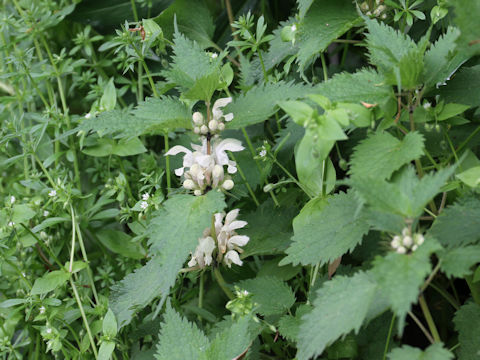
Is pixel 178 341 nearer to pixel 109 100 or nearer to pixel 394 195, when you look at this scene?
pixel 394 195

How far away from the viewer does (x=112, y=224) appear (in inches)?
48.3

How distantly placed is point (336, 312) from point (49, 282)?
1.85 ft

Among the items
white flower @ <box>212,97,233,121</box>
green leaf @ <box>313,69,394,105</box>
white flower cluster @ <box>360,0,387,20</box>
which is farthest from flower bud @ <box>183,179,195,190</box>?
white flower cluster @ <box>360,0,387,20</box>

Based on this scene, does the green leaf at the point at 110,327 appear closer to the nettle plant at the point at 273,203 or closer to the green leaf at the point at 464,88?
the nettle plant at the point at 273,203

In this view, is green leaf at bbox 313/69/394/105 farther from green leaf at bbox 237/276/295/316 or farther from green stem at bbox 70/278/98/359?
green stem at bbox 70/278/98/359

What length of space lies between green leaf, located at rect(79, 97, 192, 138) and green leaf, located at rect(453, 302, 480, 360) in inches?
19.0

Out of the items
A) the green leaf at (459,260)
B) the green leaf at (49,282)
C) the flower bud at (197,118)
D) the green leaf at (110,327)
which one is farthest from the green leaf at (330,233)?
Answer: the green leaf at (49,282)

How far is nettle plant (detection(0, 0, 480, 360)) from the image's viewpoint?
25.5 inches

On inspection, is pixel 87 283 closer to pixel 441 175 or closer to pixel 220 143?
pixel 220 143

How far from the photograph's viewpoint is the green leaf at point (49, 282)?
3.11ft

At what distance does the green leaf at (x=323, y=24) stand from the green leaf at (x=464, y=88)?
18 centimetres

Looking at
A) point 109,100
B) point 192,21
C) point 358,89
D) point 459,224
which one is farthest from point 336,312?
point 192,21

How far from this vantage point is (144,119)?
0.79 metres

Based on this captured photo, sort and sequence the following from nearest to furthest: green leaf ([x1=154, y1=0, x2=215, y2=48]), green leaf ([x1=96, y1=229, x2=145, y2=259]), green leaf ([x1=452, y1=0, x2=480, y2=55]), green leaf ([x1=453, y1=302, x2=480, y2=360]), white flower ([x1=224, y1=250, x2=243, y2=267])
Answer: green leaf ([x1=452, y1=0, x2=480, y2=55]) → green leaf ([x1=453, y1=302, x2=480, y2=360]) → white flower ([x1=224, y1=250, x2=243, y2=267]) → green leaf ([x1=96, y1=229, x2=145, y2=259]) → green leaf ([x1=154, y1=0, x2=215, y2=48])
